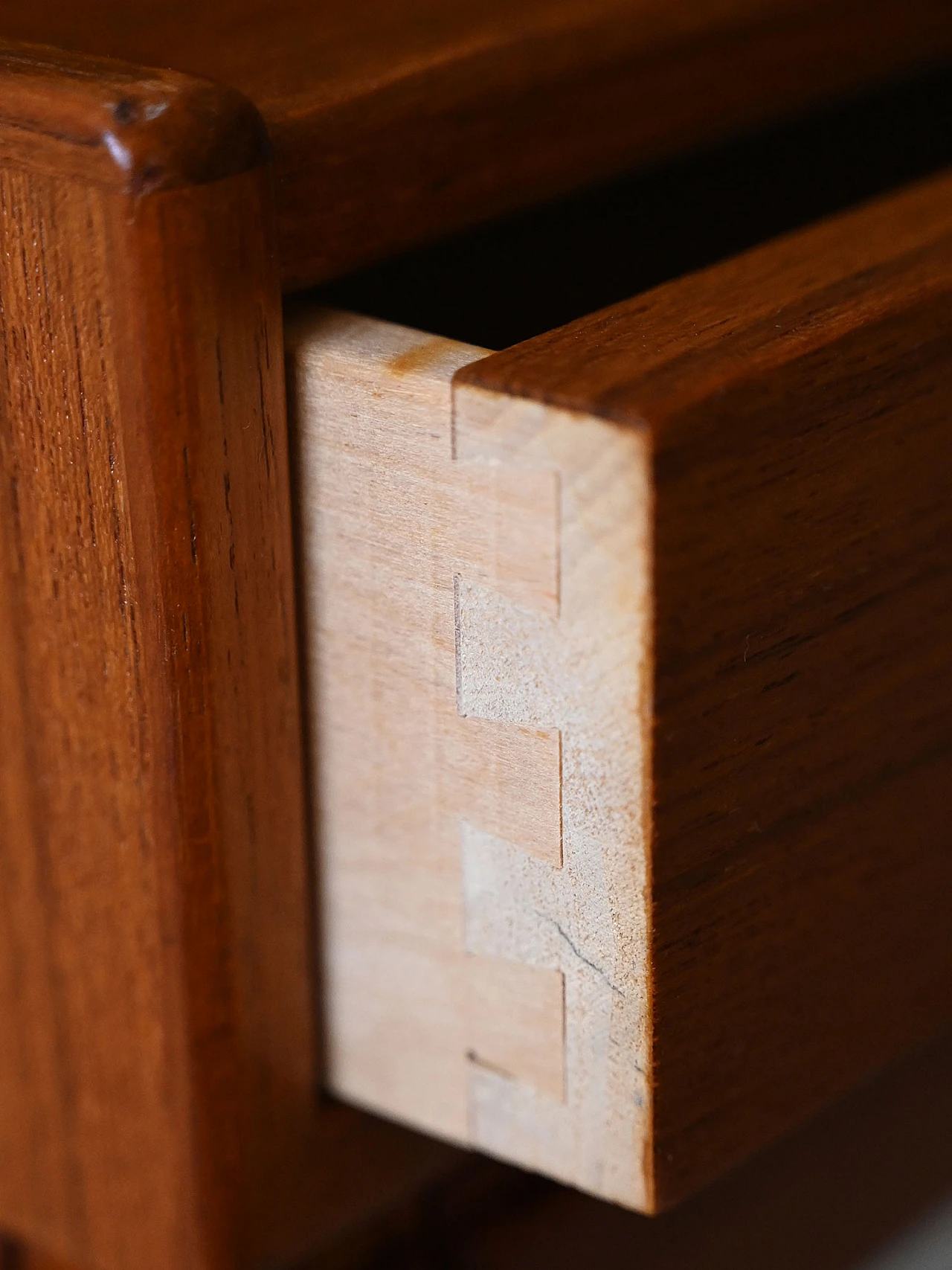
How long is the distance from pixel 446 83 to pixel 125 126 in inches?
3.9

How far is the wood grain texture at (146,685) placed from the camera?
0.38 meters

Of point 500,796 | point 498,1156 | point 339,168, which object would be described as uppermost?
point 339,168

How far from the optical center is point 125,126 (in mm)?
367

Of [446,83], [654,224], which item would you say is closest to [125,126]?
[446,83]

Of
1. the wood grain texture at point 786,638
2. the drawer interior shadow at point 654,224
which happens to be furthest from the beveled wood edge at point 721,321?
the drawer interior shadow at point 654,224

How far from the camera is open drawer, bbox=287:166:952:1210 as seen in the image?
365 millimetres

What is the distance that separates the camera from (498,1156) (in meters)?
0.45

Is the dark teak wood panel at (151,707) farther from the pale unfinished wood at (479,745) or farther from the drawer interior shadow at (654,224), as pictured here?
the drawer interior shadow at (654,224)

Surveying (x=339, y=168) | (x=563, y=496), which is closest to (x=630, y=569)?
(x=563, y=496)

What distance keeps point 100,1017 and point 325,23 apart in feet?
0.85

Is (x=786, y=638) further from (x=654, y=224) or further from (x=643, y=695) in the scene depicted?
(x=654, y=224)

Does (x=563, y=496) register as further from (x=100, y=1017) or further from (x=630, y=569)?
(x=100, y=1017)

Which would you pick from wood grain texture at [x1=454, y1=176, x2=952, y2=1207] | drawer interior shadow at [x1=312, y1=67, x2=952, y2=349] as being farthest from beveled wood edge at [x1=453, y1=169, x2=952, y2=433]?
drawer interior shadow at [x1=312, y1=67, x2=952, y2=349]

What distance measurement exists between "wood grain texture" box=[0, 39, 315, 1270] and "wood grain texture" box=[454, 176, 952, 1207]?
0.21 ft
